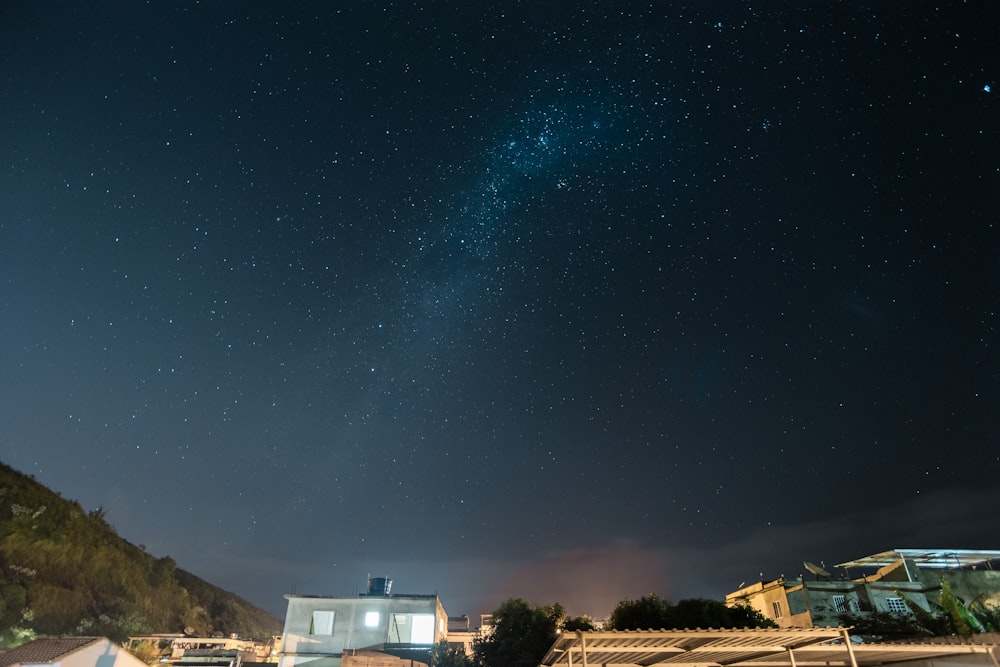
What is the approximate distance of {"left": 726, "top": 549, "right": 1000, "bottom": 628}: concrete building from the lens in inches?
1612

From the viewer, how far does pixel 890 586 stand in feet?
136

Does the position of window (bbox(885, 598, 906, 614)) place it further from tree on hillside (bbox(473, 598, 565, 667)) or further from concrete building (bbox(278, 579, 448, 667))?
concrete building (bbox(278, 579, 448, 667))

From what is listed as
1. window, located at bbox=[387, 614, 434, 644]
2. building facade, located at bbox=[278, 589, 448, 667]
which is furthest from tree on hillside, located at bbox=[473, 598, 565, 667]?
building facade, located at bbox=[278, 589, 448, 667]

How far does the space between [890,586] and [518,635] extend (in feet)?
83.9

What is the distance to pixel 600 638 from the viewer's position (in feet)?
34.0

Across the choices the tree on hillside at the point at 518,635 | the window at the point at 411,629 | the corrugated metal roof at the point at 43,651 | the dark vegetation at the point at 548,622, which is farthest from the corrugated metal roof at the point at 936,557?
the corrugated metal roof at the point at 43,651

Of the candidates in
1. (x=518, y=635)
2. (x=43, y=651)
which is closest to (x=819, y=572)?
(x=518, y=635)

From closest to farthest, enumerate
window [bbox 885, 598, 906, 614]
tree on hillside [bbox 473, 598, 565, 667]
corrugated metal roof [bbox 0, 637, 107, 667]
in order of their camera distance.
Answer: corrugated metal roof [bbox 0, 637, 107, 667] → tree on hillside [bbox 473, 598, 565, 667] → window [bbox 885, 598, 906, 614]

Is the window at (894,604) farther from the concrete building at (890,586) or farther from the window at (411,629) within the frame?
the window at (411,629)

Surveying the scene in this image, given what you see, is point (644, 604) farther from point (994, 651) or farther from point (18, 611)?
point (18, 611)

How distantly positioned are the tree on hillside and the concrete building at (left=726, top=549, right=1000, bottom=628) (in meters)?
17.1

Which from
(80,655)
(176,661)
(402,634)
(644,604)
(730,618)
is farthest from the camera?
(176,661)

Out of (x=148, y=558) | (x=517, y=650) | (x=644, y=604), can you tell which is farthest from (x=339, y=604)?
(x=148, y=558)

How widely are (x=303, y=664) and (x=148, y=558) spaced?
49.7m
